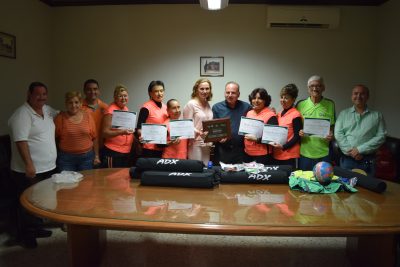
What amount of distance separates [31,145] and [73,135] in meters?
0.35

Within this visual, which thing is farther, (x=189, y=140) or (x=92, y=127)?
(x=189, y=140)

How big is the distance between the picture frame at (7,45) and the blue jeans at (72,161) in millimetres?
1444

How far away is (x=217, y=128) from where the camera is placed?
2.84m

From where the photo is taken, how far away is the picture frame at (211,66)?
4336 millimetres

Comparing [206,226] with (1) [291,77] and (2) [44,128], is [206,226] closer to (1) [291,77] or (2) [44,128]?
(2) [44,128]

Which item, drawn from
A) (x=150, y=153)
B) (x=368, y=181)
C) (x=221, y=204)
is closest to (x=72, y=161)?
(x=150, y=153)

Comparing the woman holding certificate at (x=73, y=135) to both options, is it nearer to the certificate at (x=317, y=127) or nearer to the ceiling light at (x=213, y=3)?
the ceiling light at (x=213, y=3)

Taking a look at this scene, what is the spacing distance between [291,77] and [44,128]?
322 centimetres

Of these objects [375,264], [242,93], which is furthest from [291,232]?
[242,93]

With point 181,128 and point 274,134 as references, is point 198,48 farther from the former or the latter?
point 274,134

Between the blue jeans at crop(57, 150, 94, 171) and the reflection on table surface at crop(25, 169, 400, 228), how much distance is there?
2.74 feet

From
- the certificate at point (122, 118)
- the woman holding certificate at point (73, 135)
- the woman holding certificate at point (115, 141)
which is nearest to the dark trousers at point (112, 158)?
the woman holding certificate at point (115, 141)

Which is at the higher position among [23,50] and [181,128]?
[23,50]

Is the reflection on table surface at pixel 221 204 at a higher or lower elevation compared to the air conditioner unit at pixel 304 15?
lower
